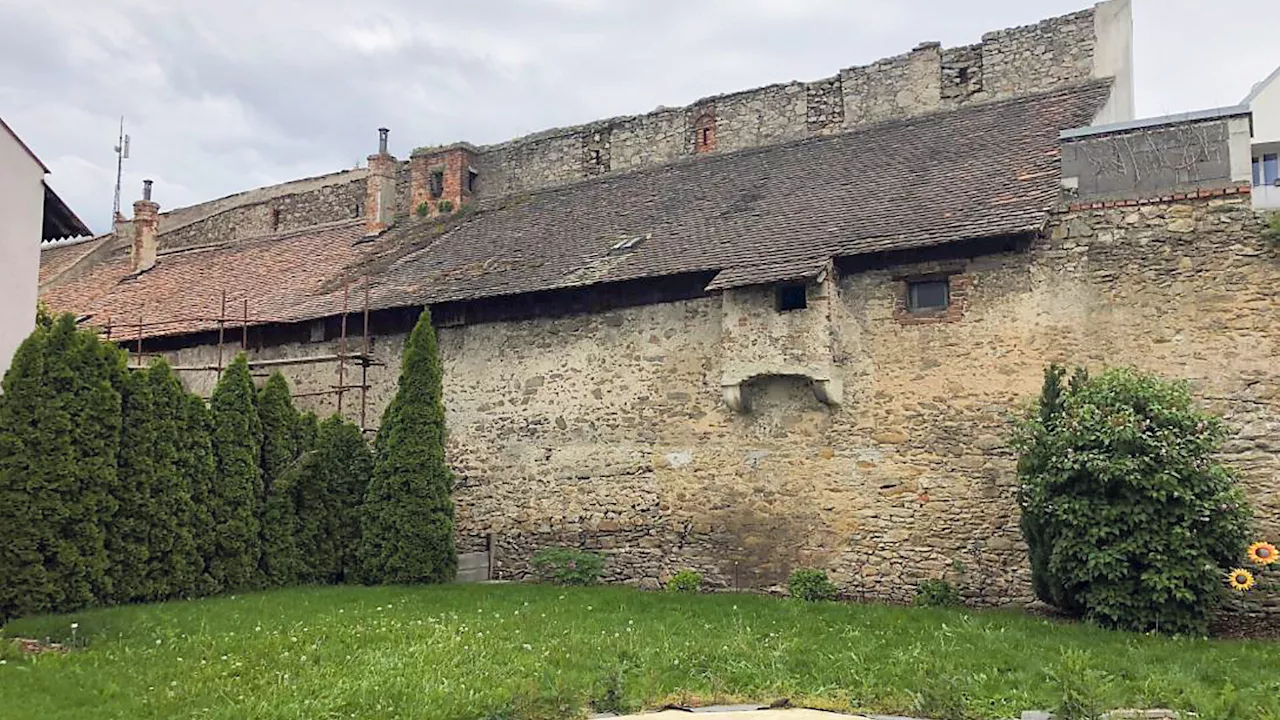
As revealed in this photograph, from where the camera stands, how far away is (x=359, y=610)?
11.2 metres

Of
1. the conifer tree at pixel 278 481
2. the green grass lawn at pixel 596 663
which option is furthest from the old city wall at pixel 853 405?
the conifer tree at pixel 278 481

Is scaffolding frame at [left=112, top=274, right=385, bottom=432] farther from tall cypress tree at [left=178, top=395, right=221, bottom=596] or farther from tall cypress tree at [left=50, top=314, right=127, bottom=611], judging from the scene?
tall cypress tree at [left=50, top=314, right=127, bottom=611]

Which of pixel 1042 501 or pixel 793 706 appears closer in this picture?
pixel 793 706

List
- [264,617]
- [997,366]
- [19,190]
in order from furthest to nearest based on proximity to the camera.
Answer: [19,190], [997,366], [264,617]

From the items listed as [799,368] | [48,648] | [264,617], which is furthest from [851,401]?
[48,648]

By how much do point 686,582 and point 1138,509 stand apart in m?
5.26

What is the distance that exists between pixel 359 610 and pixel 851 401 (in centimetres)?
573

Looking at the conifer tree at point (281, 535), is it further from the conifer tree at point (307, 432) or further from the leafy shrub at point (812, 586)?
the leafy shrub at point (812, 586)

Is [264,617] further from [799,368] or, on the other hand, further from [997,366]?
[997,366]

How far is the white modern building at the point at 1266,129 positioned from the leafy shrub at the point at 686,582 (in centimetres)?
996

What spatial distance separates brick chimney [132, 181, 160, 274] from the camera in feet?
73.3

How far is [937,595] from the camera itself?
1152 cm

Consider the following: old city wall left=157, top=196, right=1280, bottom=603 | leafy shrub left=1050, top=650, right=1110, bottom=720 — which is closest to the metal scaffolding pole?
old city wall left=157, top=196, right=1280, bottom=603

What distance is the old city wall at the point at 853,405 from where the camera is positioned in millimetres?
10922
